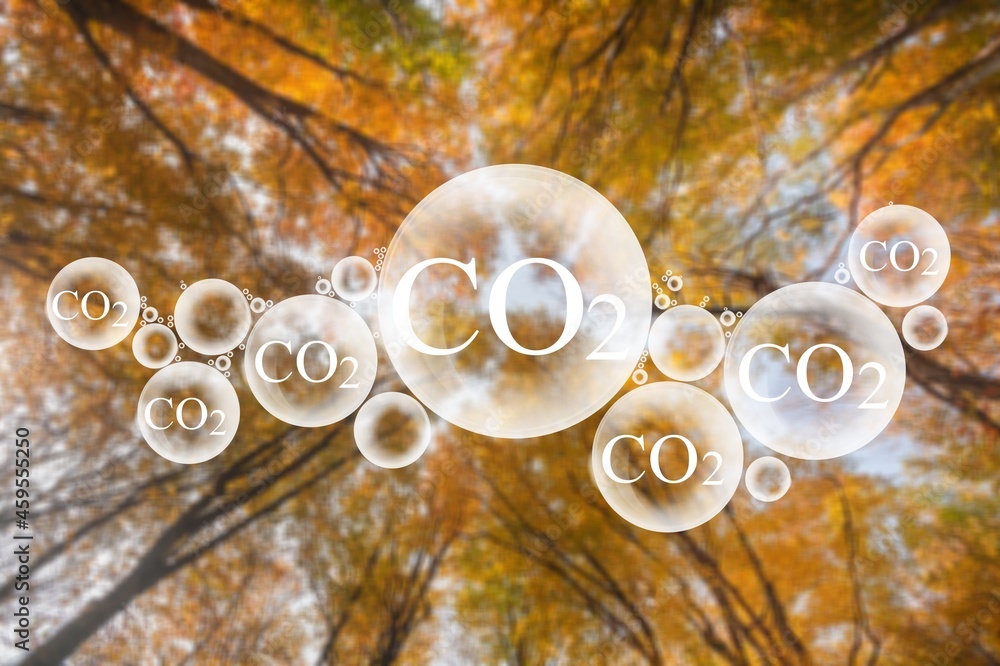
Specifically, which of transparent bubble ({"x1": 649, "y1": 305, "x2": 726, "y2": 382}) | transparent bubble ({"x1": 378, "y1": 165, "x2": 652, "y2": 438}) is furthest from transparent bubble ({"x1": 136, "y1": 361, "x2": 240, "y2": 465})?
transparent bubble ({"x1": 649, "y1": 305, "x2": 726, "y2": 382})

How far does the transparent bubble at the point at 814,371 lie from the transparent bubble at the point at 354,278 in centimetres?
106

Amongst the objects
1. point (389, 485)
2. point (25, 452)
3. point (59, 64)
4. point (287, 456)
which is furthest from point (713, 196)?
point (25, 452)

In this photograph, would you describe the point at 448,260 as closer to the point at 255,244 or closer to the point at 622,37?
the point at 255,244

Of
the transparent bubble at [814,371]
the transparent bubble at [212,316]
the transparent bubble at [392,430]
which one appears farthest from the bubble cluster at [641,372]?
the transparent bubble at [212,316]

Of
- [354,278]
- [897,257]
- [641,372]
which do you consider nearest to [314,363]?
[354,278]

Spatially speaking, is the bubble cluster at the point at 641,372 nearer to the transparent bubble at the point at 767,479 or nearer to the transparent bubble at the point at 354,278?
the transparent bubble at the point at 767,479

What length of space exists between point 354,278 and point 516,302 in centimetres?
47

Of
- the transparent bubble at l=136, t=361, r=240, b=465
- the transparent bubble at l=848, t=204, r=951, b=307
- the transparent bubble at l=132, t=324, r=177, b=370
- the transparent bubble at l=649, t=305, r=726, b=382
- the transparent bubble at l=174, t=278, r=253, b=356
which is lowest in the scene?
the transparent bubble at l=136, t=361, r=240, b=465

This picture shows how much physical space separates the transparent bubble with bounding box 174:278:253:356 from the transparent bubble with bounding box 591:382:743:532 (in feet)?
3.58

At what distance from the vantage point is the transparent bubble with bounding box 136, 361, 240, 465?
74.9 inches

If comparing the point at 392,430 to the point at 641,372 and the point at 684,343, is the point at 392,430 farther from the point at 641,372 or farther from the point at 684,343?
the point at 684,343

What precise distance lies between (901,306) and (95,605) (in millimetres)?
2474

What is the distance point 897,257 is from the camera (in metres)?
1.90

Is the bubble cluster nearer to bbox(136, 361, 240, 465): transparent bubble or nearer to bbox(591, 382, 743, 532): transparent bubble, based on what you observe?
bbox(591, 382, 743, 532): transparent bubble
